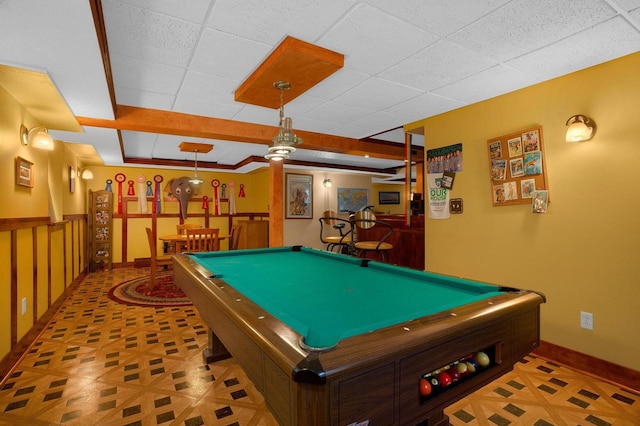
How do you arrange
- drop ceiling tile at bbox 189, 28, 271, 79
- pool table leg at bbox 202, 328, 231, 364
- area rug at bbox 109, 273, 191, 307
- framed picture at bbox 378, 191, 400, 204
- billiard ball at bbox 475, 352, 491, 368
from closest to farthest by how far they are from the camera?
billiard ball at bbox 475, 352, 491, 368, drop ceiling tile at bbox 189, 28, 271, 79, pool table leg at bbox 202, 328, 231, 364, area rug at bbox 109, 273, 191, 307, framed picture at bbox 378, 191, 400, 204

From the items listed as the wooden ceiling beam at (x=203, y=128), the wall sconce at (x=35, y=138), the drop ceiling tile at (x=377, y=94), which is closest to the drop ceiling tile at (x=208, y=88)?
the wooden ceiling beam at (x=203, y=128)

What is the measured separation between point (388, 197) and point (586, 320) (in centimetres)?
913

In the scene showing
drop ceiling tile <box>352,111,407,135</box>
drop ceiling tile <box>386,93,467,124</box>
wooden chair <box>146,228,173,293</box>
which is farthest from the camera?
wooden chair <box>146,228,173,293</box>

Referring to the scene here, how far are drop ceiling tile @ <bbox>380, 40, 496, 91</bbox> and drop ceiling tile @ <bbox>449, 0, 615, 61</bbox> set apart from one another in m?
0.09

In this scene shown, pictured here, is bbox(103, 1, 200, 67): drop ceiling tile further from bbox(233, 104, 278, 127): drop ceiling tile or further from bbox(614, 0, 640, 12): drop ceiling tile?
bbox(614, 0, 640, 12): drop ceiling tile

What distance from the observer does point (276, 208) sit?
5.54 meters

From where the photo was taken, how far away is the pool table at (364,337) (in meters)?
0.94

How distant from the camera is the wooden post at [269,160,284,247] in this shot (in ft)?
17.8

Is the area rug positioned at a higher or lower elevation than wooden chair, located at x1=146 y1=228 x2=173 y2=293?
lower

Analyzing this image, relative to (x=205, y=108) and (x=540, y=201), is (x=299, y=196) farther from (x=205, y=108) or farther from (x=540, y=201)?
(x=540, y=201)

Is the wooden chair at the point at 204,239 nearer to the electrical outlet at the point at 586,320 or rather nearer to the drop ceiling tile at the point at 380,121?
the drop ceiling tile at the point at 380,121

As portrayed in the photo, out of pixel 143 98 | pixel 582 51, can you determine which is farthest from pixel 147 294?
pixel 582 51

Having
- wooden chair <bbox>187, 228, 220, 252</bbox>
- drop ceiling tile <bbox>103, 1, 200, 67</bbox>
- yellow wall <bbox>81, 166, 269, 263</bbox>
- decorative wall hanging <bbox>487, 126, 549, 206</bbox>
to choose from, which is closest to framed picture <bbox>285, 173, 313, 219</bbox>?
yellow wall <bbox>81, 166, 269, 263</bbox>

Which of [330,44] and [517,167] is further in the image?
[517,167]
